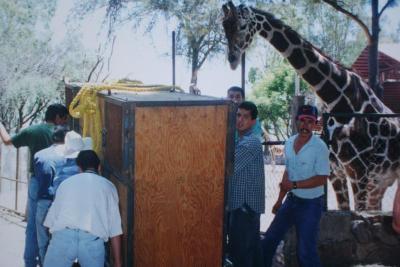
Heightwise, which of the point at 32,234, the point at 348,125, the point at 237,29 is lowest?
the point at 32,234

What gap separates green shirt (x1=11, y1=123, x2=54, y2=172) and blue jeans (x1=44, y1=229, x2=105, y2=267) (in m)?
1.98

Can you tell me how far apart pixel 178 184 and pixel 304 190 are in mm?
1504

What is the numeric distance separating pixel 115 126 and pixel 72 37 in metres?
→ 20.4

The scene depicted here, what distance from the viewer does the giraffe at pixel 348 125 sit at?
7004 millimetres

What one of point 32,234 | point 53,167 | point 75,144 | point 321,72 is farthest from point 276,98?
point 75,144

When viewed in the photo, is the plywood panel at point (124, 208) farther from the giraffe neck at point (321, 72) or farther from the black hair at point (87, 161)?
the giraffe neck at point (321, 72)

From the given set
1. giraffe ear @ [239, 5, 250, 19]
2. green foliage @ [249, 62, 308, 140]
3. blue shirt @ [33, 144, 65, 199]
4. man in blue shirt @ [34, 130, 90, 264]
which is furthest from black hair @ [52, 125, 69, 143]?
green foliage @ [249, 62, 308, 140]

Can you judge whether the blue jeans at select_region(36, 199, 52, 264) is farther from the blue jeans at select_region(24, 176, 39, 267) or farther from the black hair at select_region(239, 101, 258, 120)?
the black hair at select_region(239, 101, 258, 120)

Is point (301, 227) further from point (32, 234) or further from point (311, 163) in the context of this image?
point (32, 234)

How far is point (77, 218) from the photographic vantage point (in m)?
3.86

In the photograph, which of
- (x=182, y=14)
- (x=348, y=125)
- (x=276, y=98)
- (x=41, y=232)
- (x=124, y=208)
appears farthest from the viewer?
(x=276, y=98)

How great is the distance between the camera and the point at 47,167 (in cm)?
493

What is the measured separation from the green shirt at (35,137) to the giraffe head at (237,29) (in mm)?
2860

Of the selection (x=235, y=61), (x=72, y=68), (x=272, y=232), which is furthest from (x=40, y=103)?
(x=272, y=232)
